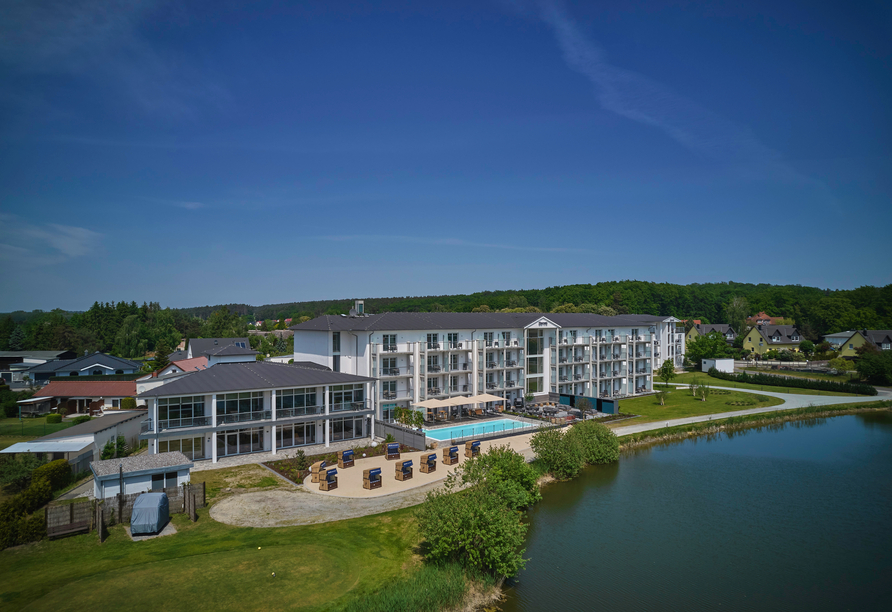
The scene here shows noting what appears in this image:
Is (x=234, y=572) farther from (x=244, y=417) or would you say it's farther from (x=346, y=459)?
(x=244, y=417)

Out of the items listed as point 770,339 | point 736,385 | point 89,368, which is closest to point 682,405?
point 736,385

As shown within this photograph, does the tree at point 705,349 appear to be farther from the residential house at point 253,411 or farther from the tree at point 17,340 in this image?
the tree at point 17,340

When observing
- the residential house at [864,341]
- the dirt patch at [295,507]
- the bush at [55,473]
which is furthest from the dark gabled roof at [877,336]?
the bush at [55,473]

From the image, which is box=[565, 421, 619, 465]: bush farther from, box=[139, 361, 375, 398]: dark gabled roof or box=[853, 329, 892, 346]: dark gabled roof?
box=[853, 329, 892, 346]: dark gabled roof

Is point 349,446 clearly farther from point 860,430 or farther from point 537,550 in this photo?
point 860,430

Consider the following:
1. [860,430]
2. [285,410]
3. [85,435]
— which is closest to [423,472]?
[285,410]

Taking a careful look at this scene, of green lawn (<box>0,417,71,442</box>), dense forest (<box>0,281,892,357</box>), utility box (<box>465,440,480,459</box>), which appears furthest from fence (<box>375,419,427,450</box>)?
dense forest (<box>0,281,892,357</box>)
